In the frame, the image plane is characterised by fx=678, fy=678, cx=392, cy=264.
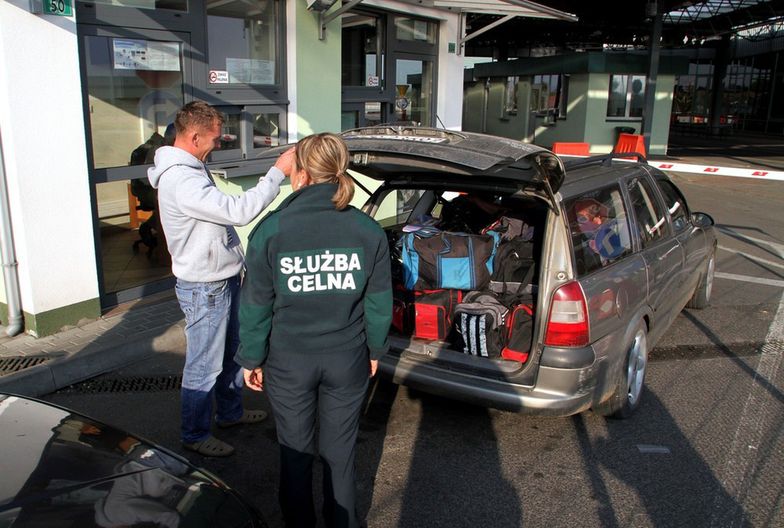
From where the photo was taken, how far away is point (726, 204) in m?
13.6

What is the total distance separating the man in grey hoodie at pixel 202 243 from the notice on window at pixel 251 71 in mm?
3990

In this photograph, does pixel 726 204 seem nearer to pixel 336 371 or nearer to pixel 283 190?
pixel 283 190

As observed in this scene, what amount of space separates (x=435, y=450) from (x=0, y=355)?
3.43m

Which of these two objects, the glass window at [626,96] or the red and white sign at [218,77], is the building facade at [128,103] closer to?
the red and white sign at [218,77]

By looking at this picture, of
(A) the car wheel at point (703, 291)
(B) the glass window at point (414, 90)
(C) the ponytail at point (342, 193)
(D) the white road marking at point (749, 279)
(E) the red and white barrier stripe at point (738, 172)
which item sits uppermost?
(B) the glass window at point (414, 90)

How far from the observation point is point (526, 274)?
4500 millimetres

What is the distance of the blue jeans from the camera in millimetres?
3668

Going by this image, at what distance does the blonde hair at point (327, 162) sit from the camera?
A: 2.64 metres

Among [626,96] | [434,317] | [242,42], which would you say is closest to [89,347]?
[434,317]

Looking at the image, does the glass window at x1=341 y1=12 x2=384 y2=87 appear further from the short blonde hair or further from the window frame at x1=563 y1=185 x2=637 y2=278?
the short blonde hair

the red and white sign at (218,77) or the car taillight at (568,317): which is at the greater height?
the red and white sign at (218,77)

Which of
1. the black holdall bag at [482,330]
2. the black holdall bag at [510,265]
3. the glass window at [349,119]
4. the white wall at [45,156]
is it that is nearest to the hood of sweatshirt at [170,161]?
the black holdall bag at [482,330]

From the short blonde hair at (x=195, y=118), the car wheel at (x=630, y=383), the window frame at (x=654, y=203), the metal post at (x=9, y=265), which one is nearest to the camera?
the short blonde hair at (x=195, y=118)

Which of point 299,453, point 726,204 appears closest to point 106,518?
point 299,453
